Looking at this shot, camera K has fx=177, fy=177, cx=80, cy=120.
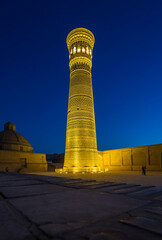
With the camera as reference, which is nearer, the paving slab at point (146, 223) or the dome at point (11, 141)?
the paving slab at point (146, 223)

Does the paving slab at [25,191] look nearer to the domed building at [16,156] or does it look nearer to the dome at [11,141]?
the domed building at [16,156]

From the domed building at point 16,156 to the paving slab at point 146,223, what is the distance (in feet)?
67.4

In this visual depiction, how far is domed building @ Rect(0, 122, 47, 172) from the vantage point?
20967 mm

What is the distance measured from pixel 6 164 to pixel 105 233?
2186cm

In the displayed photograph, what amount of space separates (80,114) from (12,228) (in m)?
15.7

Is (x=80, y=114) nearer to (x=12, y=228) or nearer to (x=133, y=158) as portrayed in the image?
(x=133, y=158)

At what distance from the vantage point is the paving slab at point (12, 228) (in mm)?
1035

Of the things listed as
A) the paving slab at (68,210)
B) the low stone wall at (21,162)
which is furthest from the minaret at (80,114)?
the paving slab at (68,210)

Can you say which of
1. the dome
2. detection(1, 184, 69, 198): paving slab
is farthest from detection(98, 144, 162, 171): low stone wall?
detection(1, 184, 69, 198): paving slab

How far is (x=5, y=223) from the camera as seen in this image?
124 cm

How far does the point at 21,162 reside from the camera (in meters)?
22.6

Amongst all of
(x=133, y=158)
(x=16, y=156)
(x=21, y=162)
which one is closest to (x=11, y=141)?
(x=16, y=156)


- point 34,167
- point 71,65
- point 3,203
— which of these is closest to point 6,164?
point 34,167

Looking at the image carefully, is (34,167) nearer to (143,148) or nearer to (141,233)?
(143,148)
